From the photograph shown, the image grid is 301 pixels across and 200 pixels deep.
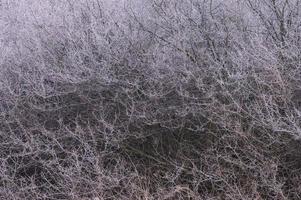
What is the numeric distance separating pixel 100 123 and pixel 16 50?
160 cm

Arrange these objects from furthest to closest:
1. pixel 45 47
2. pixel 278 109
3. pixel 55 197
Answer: pixel 45 47 → pixel 55 197 → pixel 278 109

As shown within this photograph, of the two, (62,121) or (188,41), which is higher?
(188,41)

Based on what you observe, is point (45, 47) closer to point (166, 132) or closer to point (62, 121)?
point (62, 121)

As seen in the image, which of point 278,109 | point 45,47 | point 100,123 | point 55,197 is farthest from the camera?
point 45,47

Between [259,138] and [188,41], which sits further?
[188,41]

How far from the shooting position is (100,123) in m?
6.68

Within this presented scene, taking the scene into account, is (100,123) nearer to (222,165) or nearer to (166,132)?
(166,132)

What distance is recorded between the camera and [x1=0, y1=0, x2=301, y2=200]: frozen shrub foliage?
5.80m

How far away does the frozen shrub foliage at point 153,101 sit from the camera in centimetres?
580

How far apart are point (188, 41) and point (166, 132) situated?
1086mm

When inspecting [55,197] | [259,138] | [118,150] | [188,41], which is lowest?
[55,197]

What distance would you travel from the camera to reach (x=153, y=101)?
6.52 metres

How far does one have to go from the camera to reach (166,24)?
6.77m

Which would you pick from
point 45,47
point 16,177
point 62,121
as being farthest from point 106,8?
point 16,177
